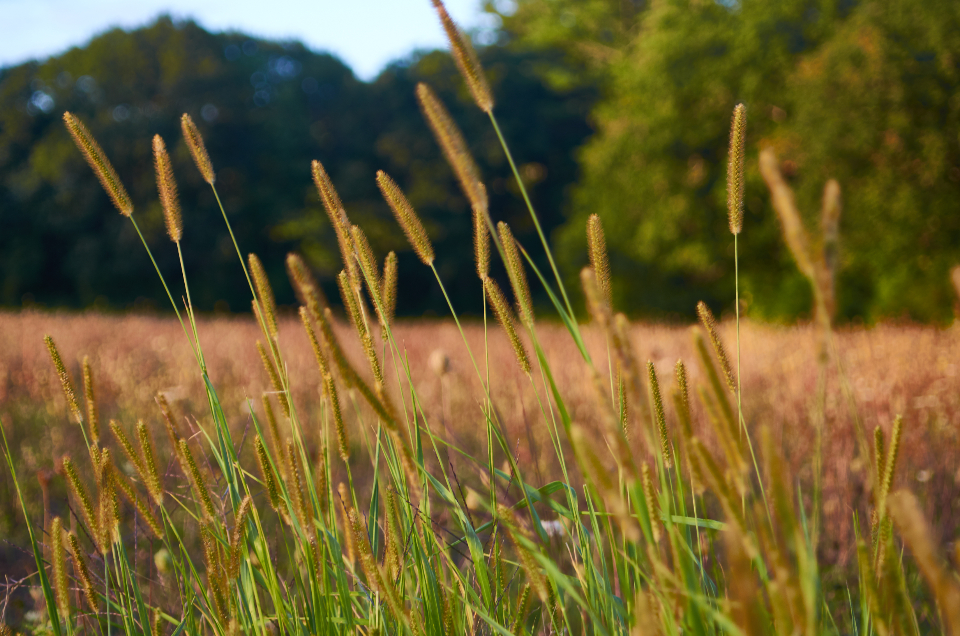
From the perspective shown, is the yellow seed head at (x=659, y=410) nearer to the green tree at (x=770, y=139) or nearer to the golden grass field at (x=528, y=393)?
the golden grass field at (x=528, y=393)

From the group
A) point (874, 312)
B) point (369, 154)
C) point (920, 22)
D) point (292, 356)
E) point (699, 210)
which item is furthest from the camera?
point (369, 154)

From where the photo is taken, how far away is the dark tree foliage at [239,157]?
2259 cm

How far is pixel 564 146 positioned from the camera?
2902 cm

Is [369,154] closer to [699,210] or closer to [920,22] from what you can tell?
[699,210]

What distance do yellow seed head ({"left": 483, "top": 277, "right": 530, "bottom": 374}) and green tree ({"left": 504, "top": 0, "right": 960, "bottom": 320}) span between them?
1072cm

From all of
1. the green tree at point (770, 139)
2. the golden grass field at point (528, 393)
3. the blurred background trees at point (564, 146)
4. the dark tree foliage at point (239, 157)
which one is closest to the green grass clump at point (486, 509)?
the golden grass field at point (528, 393)

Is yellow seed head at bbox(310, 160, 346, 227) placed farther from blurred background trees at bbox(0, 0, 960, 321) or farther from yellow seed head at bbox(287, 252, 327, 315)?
blurred background trees at bbox(0, 0, 960, 321)

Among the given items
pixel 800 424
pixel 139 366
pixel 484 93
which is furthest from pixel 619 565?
pixel 139 366

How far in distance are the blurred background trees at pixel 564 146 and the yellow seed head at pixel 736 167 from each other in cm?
1632

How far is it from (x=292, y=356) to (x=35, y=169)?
21.3m

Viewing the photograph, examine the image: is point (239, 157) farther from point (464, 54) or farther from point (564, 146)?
point (464, 54)

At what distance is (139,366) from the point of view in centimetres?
549

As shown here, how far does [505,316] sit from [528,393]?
4218 mm

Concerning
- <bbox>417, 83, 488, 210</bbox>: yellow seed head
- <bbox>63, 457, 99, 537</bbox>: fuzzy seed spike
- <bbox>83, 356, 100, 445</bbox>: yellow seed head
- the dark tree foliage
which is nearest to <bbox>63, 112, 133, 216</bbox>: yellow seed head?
<bbox>83, 356, 100, 445</bbox>: yellow seed head
